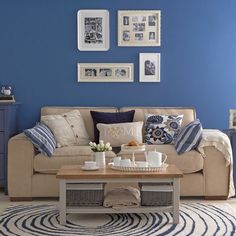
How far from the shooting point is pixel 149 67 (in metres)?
5.53

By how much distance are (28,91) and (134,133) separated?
1.44 meters

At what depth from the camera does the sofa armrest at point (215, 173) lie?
4.57 m

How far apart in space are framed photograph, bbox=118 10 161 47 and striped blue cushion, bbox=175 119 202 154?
1307 millimetres

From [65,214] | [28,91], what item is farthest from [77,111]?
[65,214]

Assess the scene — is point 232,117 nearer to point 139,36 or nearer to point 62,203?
point 139,36

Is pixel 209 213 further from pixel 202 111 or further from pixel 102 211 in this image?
pixel 202 111

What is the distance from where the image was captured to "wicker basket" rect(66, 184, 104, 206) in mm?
3775

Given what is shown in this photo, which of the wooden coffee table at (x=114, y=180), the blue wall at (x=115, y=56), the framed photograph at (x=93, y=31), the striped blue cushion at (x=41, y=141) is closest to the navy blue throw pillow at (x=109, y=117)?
the blue wall at (x=115, y=56)

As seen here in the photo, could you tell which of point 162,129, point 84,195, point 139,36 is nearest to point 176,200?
point 84,195

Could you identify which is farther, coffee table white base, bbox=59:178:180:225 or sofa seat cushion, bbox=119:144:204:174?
sofa seat cushion, bbox=119:144:204:174

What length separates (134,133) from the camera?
4.98m

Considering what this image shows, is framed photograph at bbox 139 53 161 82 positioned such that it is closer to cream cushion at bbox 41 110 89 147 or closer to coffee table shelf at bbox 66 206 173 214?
cream cushion at bbox 41 110 89 147

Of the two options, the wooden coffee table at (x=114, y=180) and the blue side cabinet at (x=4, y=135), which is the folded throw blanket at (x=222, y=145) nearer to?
the wooden coffee table at (x=114, y=180)

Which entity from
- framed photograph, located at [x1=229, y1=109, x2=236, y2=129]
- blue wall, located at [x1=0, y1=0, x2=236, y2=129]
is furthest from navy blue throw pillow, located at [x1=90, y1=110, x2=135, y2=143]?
framed photograph, located at [x1=229, y1=109, x2=236, y2=129]
